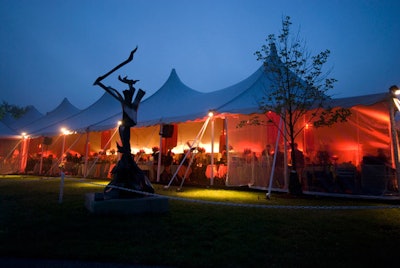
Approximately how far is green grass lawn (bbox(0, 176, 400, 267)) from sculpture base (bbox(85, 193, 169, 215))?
16 centimetres

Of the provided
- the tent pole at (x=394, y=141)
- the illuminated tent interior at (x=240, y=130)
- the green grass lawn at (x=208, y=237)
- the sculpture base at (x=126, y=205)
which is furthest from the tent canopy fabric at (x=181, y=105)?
the sculpture base at (x=126, y=205)

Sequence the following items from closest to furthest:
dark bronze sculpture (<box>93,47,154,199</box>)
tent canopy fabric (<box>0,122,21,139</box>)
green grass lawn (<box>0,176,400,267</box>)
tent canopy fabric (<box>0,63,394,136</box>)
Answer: green grass lawn (<box>0,176,400,267</box>)
dark bronze sculpture (<box>93,47,154,199</box>)
tent canopy fabric (<box>0,63,394,136</box>)
tent canopy fabric (<box>0,122,21,139</box>)

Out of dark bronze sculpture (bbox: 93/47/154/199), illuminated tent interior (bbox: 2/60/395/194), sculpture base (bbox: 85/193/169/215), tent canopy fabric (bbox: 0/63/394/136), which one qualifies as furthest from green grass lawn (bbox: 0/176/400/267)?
tent canopy fabric (bbox: 0/63/394/136)

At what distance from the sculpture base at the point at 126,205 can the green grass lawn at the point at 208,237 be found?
0.16 meters

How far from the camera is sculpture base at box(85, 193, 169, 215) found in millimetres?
3982

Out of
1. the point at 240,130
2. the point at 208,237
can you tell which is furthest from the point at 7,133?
the point at 208,237

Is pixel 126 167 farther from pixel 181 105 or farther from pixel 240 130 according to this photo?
pixel 181 105

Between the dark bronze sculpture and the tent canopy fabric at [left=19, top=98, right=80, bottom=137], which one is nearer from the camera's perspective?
the dark bronze sculpture

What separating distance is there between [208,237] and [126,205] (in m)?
1.73

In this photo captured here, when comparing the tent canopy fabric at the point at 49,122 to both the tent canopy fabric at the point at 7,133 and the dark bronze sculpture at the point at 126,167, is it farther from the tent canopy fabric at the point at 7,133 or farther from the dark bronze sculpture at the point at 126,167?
the dark bronze sculpture at the point at 126,167

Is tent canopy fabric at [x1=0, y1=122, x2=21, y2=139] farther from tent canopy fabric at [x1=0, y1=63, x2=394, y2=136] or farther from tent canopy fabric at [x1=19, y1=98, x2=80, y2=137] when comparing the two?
tent canopy fabric at [x1=19, y1=98, x2=80, y2=137]

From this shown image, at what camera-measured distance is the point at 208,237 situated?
2.95 meters

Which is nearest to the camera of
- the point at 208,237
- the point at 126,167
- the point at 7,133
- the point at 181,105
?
the point at 208,237

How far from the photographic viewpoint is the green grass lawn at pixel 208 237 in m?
2.29
